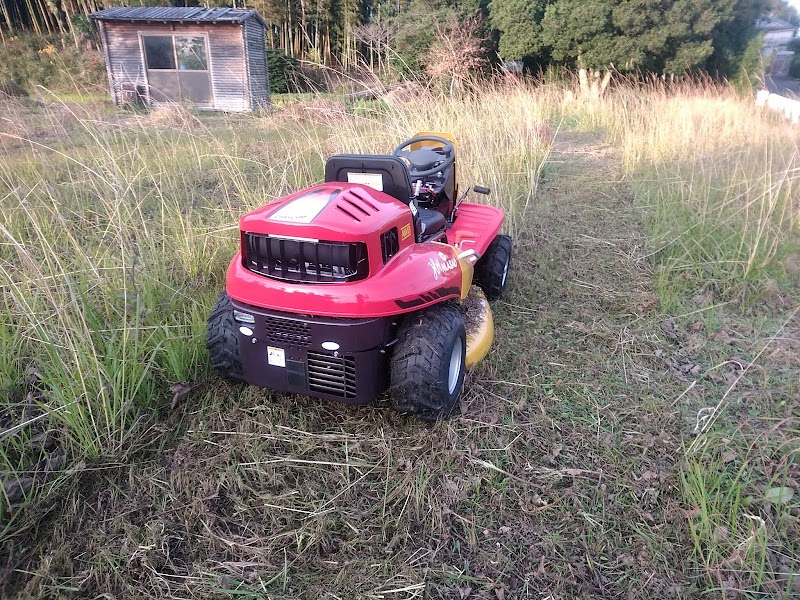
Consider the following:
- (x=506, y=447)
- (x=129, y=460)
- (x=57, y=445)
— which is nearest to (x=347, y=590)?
(x=506, y=447)

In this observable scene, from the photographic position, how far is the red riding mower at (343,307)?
6.79ft

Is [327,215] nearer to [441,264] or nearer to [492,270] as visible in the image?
[441,264]

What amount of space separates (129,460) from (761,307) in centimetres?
376

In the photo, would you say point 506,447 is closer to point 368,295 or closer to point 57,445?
point 368,295

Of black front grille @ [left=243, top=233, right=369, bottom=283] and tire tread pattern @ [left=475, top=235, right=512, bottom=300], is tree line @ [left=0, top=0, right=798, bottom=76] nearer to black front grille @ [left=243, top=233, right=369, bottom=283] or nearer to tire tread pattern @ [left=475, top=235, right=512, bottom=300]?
tire tread pattern @ [left=475, top=235, right=512, bottom=300]

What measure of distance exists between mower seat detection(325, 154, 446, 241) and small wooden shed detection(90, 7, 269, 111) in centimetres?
1233

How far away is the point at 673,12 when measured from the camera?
15.3m

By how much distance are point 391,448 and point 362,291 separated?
0.69m

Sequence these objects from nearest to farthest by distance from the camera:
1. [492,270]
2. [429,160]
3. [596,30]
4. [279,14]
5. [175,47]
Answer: [429,160], [492,270], [175,47], [596,30], [279,14]

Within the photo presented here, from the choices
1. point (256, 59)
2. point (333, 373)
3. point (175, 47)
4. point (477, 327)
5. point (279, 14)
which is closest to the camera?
point (333, 373)

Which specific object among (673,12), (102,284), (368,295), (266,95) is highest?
(673,12)

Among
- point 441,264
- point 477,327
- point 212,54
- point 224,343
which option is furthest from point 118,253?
point 212,54

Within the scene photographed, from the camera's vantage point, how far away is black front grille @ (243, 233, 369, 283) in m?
2.07

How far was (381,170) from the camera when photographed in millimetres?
2652
